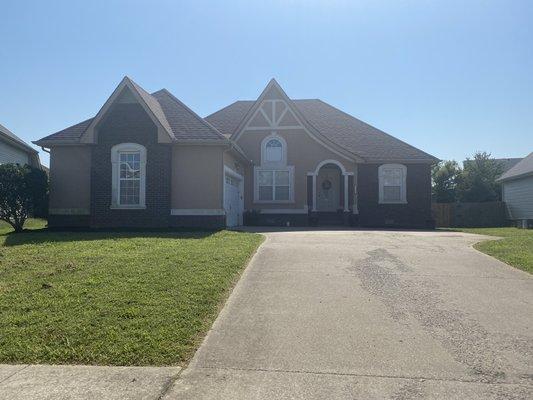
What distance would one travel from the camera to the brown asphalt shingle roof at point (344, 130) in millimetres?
24750

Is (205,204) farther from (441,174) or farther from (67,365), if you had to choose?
(441,174)

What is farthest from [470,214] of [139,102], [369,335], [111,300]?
[111,300]

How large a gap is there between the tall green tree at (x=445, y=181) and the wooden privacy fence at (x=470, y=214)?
744 cm

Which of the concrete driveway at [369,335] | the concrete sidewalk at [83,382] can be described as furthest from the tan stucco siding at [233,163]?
the concrete sidewalk at [83,382]

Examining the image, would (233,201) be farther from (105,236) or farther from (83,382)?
(83,382)

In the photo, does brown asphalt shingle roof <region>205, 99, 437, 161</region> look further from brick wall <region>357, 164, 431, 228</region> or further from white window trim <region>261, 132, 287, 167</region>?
white window trim <region>261, 132, 287, 167</region>

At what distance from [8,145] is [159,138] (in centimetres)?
1181

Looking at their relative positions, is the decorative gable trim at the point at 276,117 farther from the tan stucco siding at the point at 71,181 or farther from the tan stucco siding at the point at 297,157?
the tan stucco siding at the point at 71,181

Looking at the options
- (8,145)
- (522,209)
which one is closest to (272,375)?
(8,145)

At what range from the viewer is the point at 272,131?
79.4 feet

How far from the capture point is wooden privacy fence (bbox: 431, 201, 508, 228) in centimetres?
3050

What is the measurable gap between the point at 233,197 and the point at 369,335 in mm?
15761

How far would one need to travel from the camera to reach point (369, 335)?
18.9 ft

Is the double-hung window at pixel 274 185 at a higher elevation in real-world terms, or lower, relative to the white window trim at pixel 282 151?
lower
